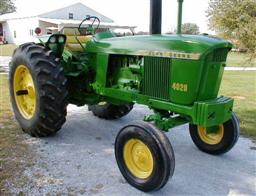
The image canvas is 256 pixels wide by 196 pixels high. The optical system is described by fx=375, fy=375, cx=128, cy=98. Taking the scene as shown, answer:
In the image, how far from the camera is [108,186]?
387cm

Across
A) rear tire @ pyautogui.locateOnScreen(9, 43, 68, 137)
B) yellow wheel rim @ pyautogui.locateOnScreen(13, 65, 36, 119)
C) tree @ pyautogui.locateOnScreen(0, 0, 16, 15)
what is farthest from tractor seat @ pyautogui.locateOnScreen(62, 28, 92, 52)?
tree @ pyautogui.locateOnScreen(0, 0, 16, 15)

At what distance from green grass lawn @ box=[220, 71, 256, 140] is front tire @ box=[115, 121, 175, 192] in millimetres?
2394

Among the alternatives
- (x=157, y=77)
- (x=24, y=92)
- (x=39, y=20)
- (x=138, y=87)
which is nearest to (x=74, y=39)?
(x=24, y=92)

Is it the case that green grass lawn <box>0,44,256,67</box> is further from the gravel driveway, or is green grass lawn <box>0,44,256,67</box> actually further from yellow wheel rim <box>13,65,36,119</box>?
yellow wheel rim <box>13,65,36,119</box>

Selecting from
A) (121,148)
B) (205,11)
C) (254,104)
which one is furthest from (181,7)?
(205,11)

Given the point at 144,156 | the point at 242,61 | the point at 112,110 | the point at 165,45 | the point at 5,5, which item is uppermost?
the point at 5,5

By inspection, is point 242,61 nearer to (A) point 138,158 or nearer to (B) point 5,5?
(A) point 138,158

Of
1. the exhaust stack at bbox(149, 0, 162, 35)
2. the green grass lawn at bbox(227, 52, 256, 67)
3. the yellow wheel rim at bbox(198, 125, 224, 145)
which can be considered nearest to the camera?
the yellow wheel rim at bbox(198, 125, 224, 145)

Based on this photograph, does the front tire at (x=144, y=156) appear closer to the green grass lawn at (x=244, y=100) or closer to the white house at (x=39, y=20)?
the green grass lawn at (x=244, y=100)

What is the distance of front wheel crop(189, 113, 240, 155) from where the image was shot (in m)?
4.63

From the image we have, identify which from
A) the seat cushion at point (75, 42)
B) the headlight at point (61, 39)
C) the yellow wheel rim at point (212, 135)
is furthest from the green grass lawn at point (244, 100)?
the headlight at point (61, 39)

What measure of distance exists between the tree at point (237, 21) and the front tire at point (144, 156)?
17.3 feet

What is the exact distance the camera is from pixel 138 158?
397 centimetres

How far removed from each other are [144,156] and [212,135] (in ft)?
A: 4.43
